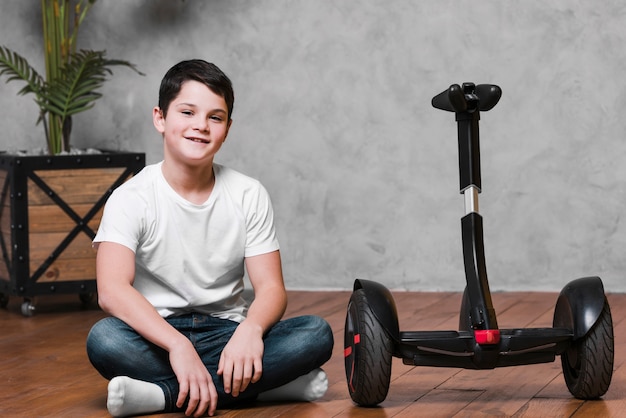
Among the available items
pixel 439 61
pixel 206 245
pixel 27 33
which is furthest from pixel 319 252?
pixel 206 245

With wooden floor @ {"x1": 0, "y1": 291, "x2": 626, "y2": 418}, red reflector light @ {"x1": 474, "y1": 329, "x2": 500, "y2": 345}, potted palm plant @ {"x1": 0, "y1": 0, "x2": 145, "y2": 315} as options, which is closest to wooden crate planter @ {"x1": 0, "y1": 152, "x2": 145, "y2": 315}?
potted palm plant @ {"x1": 0, "y1": 0, "x2": 145, "y2": 315}

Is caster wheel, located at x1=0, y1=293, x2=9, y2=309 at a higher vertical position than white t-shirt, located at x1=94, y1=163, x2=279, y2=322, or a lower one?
lower

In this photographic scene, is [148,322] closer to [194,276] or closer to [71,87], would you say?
[194,276]

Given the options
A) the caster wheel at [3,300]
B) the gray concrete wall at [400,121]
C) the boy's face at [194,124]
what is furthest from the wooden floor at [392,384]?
the boy's face at [194,124]

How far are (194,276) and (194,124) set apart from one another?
0.28m

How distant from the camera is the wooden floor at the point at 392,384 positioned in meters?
1.95

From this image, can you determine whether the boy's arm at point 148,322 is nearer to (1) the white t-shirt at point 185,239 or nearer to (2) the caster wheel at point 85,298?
(1) the white t-shirt at point 185,239

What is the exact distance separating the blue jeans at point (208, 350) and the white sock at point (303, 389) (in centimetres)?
2

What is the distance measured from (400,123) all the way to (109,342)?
173 centimetres

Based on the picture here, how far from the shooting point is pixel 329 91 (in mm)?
3486

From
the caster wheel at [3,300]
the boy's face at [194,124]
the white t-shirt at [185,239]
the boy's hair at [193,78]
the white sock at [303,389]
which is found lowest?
the caster wheel at [3,300]

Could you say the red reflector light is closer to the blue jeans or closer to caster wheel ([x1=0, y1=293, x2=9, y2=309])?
the blue jeans

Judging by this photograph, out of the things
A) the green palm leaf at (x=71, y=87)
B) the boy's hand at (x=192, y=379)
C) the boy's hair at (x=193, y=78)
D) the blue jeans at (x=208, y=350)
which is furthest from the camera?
the green palm leaf at (x=71, y=87)

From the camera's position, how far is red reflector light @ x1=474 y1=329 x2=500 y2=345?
186cm
